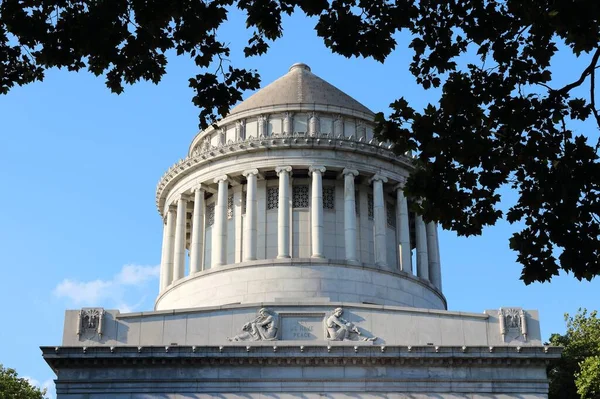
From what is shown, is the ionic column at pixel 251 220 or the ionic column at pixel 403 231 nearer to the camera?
the ionic column at pixel 251 220

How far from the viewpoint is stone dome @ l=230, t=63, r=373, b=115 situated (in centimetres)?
5022

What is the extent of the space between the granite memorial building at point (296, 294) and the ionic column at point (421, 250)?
0.11 meters

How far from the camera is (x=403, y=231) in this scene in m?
47.7

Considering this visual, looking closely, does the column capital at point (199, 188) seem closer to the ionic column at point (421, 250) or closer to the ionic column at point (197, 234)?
the ionic column at point (197, 234)

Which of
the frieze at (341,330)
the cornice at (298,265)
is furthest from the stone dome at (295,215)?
the frieze at (341,330)

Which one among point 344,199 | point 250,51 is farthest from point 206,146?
point 250,51

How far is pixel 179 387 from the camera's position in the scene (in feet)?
116

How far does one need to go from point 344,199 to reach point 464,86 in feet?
102

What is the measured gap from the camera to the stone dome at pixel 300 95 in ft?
165

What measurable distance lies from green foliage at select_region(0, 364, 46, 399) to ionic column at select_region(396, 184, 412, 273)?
69.0 feet

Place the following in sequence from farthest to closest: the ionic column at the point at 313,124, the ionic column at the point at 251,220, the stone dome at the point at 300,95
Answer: the stone dome at the point at 300,95 < the ionic column at the point at 313,124 < the ionic column at the point at 251,220

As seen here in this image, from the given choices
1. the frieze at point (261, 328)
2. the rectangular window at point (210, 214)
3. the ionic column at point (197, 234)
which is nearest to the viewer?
the frieze at point (261, 328)

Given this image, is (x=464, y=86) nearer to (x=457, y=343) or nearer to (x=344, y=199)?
(x=457, y=343)

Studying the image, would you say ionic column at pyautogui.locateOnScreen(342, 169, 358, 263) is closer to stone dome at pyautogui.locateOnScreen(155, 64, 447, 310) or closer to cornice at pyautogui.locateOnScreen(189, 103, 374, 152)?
stone dome at pyautogui.locateOnScreen(155, 64, 447, 310)
